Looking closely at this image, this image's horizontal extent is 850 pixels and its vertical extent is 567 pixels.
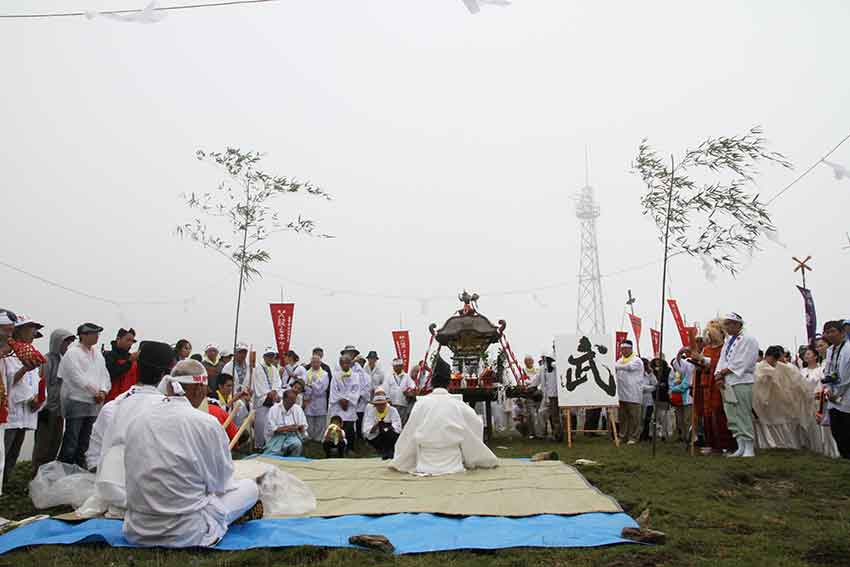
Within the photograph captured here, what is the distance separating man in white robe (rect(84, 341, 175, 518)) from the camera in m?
5.20

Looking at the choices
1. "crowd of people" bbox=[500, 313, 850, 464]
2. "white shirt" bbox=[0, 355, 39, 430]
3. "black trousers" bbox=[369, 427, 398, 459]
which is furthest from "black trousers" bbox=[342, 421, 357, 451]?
"white shirt" bbox=[0, 355, 39, 430]

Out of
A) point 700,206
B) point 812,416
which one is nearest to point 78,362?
point 700,206

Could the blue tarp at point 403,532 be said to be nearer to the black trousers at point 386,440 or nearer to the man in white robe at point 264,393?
the black trousers at point 386,440

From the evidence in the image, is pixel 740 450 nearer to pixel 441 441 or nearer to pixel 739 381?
pixel 739 381

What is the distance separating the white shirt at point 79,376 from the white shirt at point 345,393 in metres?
4.83

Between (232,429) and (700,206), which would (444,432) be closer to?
(232,429)

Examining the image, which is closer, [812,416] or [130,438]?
[130,438]

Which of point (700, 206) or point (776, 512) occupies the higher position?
point (700, 206)

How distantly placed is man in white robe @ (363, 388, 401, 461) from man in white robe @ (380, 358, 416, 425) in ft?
7.36

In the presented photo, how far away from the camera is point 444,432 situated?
7754 mm

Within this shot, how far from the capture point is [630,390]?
1187 cm

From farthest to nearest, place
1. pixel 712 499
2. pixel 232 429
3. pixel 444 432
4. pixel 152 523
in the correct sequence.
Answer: pixel 232 429
pixel 444 432
pixel 712 499
pixel 152 523

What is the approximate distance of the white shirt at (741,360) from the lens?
8711 millimetres

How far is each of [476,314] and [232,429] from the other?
16.5ft
